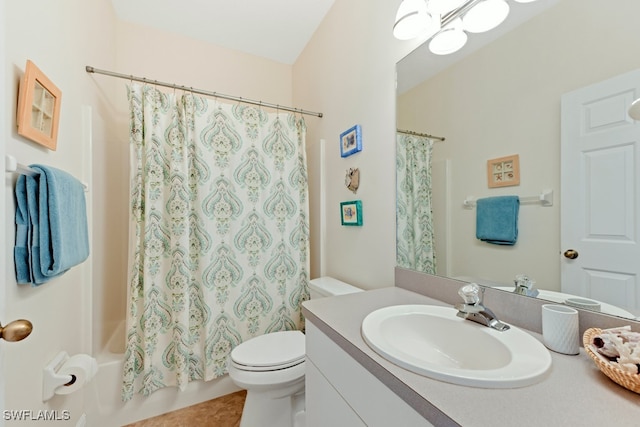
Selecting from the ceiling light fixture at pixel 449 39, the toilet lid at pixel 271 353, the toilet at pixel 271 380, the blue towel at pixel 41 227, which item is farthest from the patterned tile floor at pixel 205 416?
the ceiling light fixture at pixel 449 39

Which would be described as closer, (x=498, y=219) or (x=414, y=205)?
(x=498, y=219)

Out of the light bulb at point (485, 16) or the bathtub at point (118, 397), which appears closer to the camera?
the light bulb at point (485, 16)

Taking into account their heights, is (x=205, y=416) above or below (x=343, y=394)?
below

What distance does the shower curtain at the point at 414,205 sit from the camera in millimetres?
1153

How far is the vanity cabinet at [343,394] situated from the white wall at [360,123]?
59cm

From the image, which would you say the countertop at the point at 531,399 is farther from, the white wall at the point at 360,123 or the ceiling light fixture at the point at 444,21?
the ceiling light fixture at the point at 444,21

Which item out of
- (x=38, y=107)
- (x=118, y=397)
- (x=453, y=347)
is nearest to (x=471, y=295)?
(x=453, y=347)

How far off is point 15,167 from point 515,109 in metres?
1.48

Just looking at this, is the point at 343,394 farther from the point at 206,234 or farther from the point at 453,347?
the point at 206,234

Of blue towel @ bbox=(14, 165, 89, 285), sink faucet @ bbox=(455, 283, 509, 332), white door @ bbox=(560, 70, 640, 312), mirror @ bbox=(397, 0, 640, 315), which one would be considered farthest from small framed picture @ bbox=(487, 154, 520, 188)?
blue towel @ bbox=(14, 165, 89, 285)

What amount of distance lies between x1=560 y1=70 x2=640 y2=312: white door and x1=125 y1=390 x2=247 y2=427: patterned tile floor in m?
1.74

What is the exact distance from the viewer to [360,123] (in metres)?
1.51

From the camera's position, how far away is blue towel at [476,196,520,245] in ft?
2.79

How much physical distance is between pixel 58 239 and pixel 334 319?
96 cm
